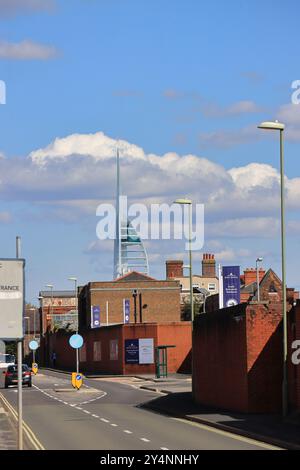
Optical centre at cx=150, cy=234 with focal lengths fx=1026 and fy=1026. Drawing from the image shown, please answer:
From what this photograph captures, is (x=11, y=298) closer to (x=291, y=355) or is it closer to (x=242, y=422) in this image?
(x=242, y=422)

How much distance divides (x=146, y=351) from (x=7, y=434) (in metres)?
56.0

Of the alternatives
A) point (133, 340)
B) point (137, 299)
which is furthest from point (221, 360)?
point (137, 299)

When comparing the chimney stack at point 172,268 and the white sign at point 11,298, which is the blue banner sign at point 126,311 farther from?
the white sign at point 11,298

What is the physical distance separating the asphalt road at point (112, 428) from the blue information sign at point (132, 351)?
105 ft

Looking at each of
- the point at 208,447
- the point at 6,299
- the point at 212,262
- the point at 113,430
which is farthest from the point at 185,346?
the point at 212,262

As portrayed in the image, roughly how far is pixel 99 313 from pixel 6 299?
309 ft

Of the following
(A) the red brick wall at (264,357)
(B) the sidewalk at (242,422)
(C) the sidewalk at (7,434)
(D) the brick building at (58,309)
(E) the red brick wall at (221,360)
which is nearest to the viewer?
(C) the sidewalk at (7,434)

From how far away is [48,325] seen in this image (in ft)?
493

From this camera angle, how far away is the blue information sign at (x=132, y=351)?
84875mm

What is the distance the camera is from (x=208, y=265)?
6378 inches

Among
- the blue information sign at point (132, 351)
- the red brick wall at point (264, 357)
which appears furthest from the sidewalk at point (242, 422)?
the blue information sign at point (132, 351)

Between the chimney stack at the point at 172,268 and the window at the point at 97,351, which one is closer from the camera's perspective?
the window at the point at 97,351

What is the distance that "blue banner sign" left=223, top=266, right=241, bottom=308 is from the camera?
62.2m
